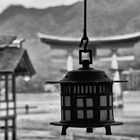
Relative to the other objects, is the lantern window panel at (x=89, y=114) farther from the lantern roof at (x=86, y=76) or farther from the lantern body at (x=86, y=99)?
the lantern roof at (x=86, y=76)

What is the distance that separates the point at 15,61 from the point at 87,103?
1106cm

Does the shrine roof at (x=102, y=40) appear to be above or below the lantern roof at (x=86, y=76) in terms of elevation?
above

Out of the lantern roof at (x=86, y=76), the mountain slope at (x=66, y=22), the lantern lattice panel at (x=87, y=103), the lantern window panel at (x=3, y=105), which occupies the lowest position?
the lantern window panel at (x=3, y=105)

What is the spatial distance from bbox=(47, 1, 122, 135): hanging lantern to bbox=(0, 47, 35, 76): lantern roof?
10.7 meters

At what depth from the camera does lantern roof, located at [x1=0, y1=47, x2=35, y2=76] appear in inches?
575

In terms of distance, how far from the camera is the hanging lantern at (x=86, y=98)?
372 cm

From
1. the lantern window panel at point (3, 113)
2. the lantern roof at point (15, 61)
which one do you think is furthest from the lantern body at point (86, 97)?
the lantern window panel at point (3, 113)

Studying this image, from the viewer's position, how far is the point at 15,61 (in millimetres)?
14672

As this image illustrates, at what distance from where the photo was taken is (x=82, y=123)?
3.72 m

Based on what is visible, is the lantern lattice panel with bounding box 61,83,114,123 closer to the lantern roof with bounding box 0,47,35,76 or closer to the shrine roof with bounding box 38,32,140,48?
the lantern roof with bounding box 0,47,35,76

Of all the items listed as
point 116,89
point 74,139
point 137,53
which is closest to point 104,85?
point 74,139

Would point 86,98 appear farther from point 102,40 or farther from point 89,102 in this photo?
point 102,40

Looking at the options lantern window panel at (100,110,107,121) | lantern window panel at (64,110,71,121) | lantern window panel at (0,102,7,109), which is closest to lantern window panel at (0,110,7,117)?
lantern window panel at (0,102,7,109)

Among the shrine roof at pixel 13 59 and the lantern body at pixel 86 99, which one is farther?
the shrine roof at pixel 13 59
